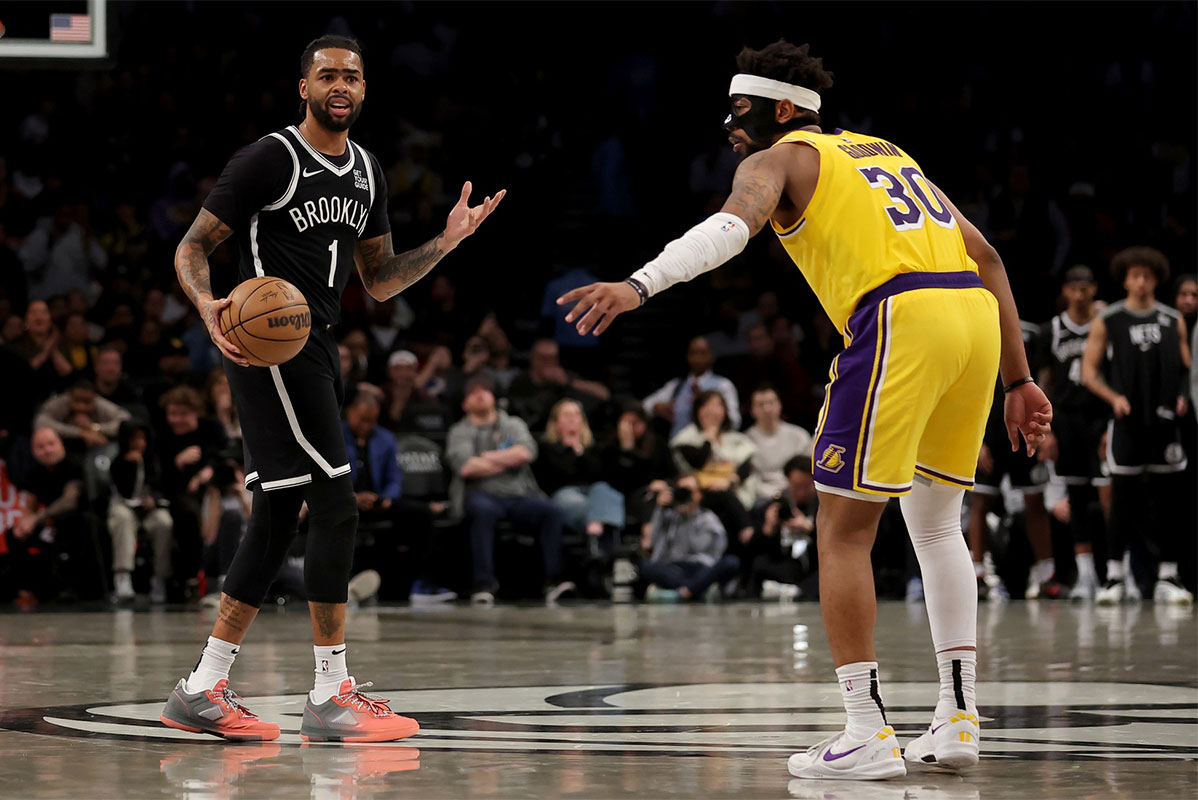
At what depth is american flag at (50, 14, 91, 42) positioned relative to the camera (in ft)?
33.4

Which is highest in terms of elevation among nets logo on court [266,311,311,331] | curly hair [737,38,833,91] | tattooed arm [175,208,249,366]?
curly hair [737,38,833,91]

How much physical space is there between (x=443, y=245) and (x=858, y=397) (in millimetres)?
1774

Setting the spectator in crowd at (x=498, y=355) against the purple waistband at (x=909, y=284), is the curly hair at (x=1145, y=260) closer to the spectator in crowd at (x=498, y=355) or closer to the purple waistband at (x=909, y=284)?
the spectator in crowd at (x=498, y=355)

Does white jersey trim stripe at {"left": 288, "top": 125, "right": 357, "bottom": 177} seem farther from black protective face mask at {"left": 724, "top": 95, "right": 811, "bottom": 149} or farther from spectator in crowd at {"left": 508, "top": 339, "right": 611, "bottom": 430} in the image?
spectator in crowd at {"left": 508, "top": 339, "right": 611, "bottom": 430}

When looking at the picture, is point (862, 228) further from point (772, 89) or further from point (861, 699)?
point (861, 699)

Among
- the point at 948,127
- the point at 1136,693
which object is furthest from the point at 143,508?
the point at 948,127

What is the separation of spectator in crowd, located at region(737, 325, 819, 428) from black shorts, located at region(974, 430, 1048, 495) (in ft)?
8.01

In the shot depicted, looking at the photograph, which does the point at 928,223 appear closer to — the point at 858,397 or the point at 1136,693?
the point at 858,397

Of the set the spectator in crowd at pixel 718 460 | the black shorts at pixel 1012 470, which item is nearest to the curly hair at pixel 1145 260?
the black shorts at pixel 1012 470

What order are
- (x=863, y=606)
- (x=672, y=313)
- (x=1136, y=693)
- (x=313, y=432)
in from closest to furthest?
1. (x=863, y=606)
2. (x=313, y=432)
3. (x=1136, y=693)
4. (x=672, y=313)

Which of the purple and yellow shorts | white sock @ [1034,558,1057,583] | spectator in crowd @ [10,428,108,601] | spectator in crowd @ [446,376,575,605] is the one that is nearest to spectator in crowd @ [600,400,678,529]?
spectator in crowd @ [446,376,575,605]

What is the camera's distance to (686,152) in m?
18.6

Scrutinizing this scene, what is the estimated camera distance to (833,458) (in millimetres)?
4535

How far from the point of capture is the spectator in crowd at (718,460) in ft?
42.3
